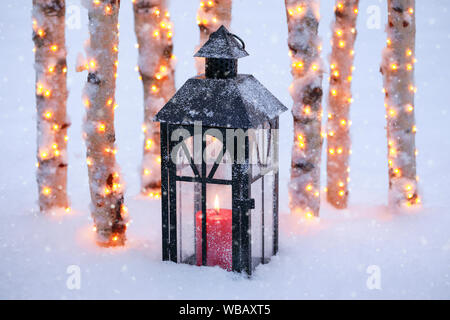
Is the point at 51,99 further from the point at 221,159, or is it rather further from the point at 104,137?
the point at 221,159

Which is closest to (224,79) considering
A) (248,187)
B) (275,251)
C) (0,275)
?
(248,187)

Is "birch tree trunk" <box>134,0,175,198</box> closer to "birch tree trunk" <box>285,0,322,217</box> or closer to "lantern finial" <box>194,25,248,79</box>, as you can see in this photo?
"birch tree trunk" <box>285,0,322,217</box>

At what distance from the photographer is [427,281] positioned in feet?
16.5

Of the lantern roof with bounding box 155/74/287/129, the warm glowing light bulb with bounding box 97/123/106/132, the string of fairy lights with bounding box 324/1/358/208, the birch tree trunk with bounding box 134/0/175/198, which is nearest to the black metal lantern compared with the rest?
the lantern roof with bounding box 155/74/287/129

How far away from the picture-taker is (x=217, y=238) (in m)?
5.14

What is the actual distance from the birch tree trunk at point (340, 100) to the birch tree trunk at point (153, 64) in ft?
6.19

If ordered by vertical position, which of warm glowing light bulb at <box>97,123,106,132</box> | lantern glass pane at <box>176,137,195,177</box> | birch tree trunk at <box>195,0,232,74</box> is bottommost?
lantern glass pane at <box>176,137,195,177</box>

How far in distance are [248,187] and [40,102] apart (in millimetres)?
2875

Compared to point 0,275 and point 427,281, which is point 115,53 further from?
point 427,281

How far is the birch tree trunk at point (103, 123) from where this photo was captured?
5422 millimetres

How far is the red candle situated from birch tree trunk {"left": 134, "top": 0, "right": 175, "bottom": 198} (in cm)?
210

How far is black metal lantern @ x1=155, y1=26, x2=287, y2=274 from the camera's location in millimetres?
4750

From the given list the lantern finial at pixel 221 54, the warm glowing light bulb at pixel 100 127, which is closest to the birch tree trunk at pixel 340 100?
the lantern finial at pixel 221 54

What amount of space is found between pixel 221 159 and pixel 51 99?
2.59 m
